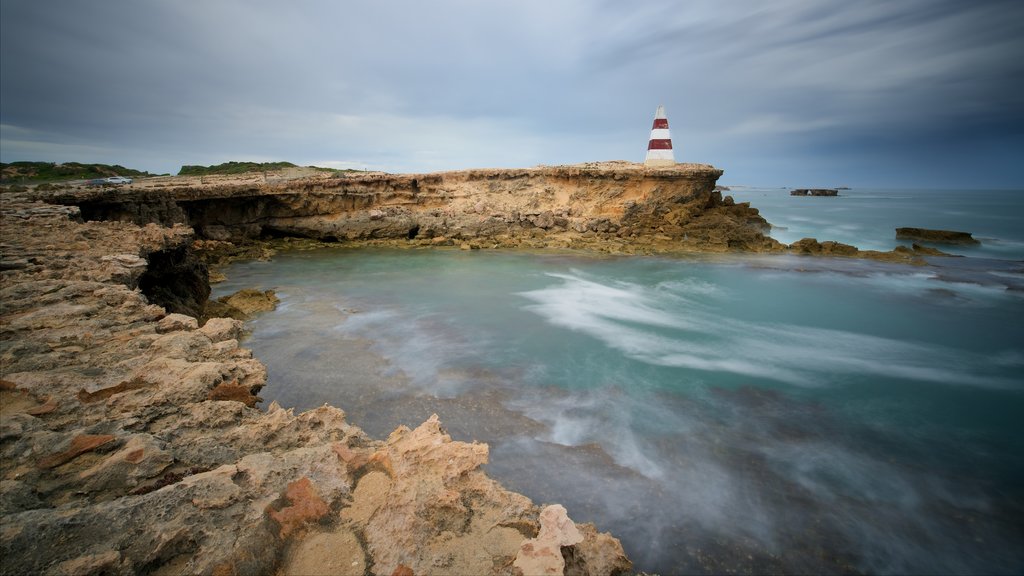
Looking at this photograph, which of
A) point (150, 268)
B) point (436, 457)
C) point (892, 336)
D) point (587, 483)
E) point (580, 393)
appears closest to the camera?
point (436, 457)

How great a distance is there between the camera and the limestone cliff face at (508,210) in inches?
752

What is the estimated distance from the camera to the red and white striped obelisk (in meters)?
21.8

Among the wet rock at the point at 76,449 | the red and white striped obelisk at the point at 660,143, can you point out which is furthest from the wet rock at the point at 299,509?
the red and white striped obelisk at the point at 660,143

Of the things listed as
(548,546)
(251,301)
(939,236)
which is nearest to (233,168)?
(251,301)

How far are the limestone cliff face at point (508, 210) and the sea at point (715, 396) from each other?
22.2 feet

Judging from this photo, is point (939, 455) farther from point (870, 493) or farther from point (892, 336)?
point (892, 336)

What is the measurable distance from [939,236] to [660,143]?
15100 millimetres

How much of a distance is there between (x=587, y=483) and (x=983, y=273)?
18.4 metres

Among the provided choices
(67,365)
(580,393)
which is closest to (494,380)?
(580,393)

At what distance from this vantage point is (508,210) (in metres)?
21.3

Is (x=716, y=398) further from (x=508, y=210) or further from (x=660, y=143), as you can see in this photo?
(x=660, y=143)

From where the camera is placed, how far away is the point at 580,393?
6.48m

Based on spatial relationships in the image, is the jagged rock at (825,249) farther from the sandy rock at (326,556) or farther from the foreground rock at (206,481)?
the sandy rock at (326,556)

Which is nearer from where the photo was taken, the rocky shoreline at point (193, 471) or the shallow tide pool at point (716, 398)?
the rocky shoreline at point (193, 471)
